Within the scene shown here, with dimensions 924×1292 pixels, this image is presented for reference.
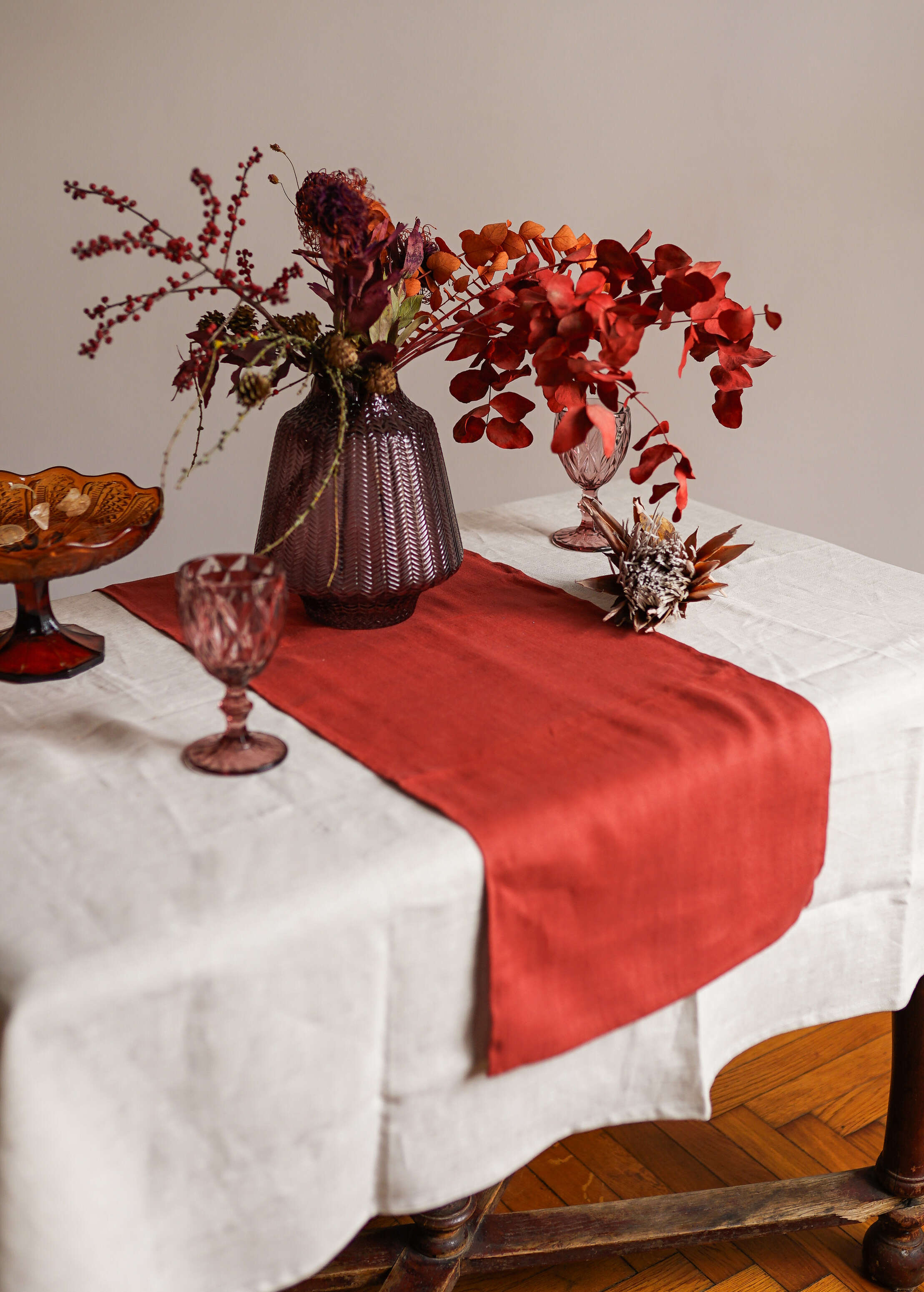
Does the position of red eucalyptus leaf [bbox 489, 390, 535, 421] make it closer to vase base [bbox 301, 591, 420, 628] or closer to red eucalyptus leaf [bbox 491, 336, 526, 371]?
red eucalyptus leaf [bbox 491, 336, 526, 371]

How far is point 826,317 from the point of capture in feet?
8.77

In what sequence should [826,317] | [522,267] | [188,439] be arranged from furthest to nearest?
[826,317] → [188,439] → [522,267]

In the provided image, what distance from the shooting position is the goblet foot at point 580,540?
1.30 metres

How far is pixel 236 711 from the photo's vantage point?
83 centimetres

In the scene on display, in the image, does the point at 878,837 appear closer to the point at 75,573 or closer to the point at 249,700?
the point at 249,700

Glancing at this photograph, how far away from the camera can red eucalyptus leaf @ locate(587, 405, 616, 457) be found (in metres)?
0.95

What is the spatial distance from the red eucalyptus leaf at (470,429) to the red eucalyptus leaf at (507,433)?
14 millimetres

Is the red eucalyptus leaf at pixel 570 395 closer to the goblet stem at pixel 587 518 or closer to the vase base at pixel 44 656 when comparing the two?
the goblet stem at pixel 587 518

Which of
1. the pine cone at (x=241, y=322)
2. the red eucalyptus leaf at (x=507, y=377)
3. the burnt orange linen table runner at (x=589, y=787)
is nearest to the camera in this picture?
the burnt orange linen table runner at (x=589, y=787)

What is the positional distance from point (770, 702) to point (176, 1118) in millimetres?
540

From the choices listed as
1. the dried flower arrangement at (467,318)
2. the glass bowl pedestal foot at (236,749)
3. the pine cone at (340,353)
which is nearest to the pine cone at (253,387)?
the dried flower arrangement at (467,318)

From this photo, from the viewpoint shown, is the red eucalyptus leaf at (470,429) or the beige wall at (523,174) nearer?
the red eucalyptus leaf at (470,429)

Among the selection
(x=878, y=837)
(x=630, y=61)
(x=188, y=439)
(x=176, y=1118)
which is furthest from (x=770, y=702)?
(x=630, y=61)

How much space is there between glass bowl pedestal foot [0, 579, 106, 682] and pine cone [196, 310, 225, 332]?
26 centimetres
